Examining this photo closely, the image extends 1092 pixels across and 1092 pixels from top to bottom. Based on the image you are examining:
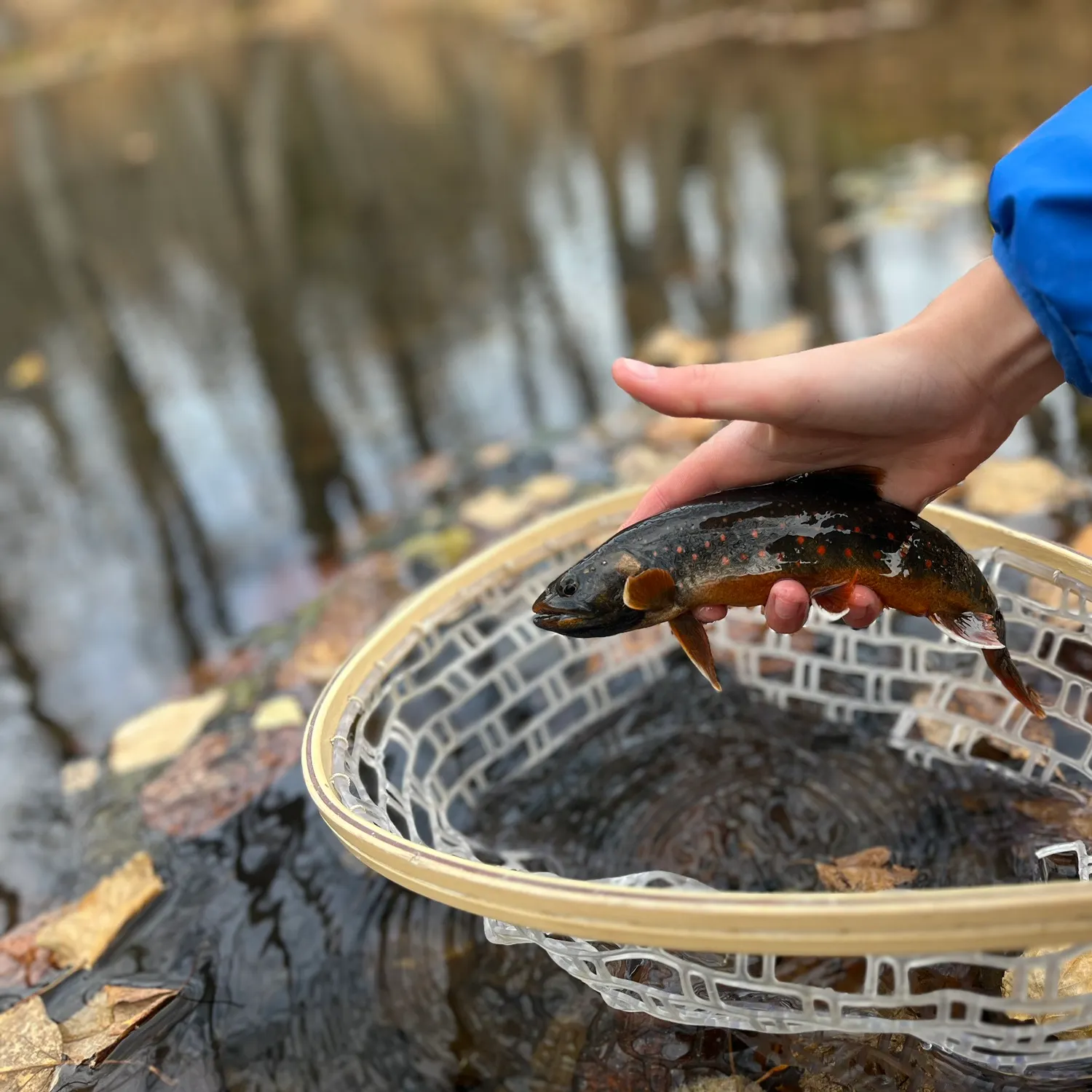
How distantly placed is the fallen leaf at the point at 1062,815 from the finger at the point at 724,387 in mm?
1522

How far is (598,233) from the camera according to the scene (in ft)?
31.0

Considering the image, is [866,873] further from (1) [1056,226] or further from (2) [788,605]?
(1) [1056,226]

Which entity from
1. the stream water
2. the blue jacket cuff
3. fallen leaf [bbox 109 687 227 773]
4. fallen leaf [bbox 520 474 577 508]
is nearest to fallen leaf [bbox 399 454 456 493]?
the stream water

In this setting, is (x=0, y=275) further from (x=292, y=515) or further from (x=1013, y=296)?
(x=1013, y=296)

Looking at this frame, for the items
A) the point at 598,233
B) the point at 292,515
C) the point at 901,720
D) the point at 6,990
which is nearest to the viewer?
the point at 6,990

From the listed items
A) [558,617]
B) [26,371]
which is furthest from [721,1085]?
[26,371]

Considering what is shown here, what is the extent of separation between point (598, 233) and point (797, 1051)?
27.7ft

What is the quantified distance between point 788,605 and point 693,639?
28cm

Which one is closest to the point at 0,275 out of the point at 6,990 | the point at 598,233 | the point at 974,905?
the point at 598,233

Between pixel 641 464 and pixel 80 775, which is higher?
pixel 641 464

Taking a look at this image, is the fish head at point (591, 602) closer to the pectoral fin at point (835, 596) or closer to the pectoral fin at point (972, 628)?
the pectoral fin at point (835, 596)

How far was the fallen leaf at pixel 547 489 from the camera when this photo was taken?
16.1 ft

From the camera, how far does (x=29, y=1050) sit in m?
2.55

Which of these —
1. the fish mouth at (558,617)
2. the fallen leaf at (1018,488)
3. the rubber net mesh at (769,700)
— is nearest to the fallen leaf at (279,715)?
the rubber net mesh at (769,700)
